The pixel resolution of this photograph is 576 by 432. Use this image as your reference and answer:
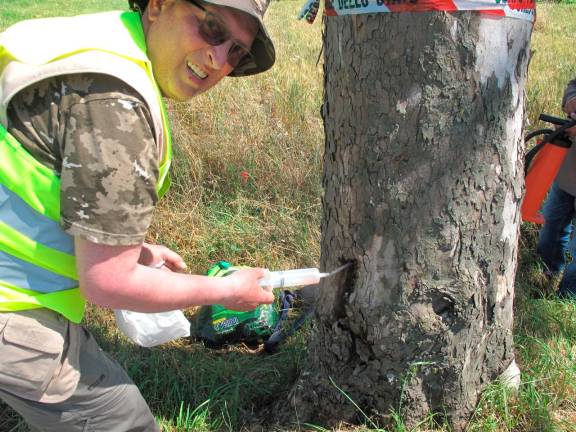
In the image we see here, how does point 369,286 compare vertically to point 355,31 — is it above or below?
below

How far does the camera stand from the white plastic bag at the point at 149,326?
1983mm

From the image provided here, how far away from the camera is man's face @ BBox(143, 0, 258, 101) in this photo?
1375 millimetres

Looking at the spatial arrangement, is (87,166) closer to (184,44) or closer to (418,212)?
(184,44)

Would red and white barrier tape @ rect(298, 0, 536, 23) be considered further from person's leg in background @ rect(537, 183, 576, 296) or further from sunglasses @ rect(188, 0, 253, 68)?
person's leg in background @ rect(537, 183, 576, 296)

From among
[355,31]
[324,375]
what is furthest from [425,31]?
[324,375]

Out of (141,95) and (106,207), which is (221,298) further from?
(141,95)

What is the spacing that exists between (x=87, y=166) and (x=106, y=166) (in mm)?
39

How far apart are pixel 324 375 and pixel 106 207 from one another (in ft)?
4.12

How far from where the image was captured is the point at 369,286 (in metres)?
1.93

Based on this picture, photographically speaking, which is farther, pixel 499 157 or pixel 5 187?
pixel 499 157

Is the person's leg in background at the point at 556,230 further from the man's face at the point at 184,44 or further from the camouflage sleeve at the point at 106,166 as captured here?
the camouflage sleeve at the point at 106,166

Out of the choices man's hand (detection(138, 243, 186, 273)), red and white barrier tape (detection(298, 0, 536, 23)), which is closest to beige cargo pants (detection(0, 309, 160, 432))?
man's hand (detection(138, 243, 186, 273))

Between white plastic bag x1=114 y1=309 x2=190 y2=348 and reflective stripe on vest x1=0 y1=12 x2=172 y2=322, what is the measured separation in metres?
0.47

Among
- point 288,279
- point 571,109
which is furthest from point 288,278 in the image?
point 571,109
